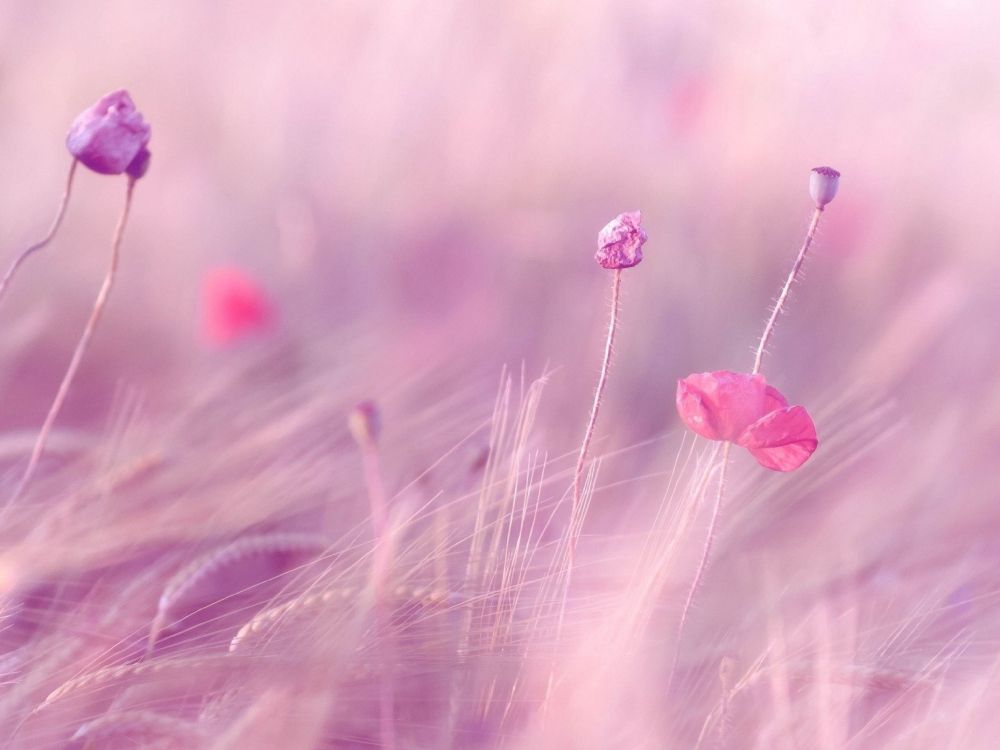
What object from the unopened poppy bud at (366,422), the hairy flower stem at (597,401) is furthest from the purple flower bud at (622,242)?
the unopened poppy bud at (366,422)

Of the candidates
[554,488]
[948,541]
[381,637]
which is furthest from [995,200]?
[381,637]

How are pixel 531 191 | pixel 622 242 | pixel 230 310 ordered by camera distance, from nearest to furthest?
1. pixel 622 242
2. pixel 230 310
3. pixel 531 191

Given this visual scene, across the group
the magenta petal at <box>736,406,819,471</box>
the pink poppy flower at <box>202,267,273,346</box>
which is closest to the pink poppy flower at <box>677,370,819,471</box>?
the magenta petal at <box>736,406,819,471</box>

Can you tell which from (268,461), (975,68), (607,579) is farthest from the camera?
(975,68)

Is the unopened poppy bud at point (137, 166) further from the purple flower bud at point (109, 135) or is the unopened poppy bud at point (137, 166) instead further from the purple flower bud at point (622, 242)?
the purple flower bud at point (622, 242)

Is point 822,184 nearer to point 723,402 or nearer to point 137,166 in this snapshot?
point 723,402

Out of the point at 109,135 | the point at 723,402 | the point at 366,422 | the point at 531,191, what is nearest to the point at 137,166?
the point at 109,135

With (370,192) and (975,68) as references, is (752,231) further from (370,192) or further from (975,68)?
(370,192)
